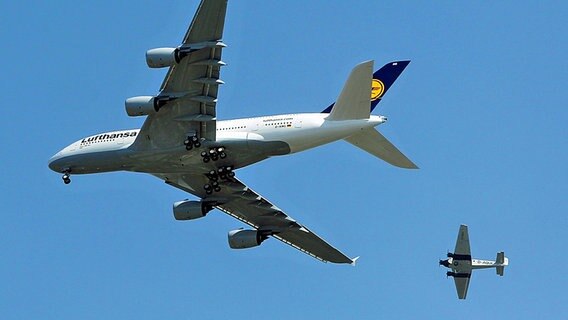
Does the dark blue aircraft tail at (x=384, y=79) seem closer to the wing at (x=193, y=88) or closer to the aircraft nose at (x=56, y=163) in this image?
the wing at (x=193, y=88)

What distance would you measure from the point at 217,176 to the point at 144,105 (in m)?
6.27

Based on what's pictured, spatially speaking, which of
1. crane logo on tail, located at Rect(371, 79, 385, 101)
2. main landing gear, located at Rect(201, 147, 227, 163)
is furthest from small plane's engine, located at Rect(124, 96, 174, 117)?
crane logo on tail, located at Rect(371, 79, 385, 101)

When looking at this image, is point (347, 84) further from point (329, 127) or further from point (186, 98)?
point (186, 98)

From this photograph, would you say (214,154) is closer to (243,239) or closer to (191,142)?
(191,142)

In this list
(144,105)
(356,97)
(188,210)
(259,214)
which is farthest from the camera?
(259,214)

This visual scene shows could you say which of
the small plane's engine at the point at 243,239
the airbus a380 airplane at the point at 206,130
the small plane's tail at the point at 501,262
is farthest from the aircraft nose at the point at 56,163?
the small plane's tail at the point at 501,262

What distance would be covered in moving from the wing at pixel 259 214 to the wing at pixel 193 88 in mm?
5607

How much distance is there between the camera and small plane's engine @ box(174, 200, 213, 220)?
180 feet

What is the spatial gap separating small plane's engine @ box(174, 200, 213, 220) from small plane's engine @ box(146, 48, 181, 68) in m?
11.9

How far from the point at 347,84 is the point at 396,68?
16.7ft

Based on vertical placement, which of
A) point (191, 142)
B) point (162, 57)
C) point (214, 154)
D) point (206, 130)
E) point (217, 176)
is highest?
point (162, 57)

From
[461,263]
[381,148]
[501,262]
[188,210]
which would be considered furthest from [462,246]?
[381,148]

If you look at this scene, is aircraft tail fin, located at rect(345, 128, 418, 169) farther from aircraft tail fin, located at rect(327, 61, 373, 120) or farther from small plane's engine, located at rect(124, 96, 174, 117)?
small plane's engine, located at rect(124, 96, 174, 117)

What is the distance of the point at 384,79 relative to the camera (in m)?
50.5
